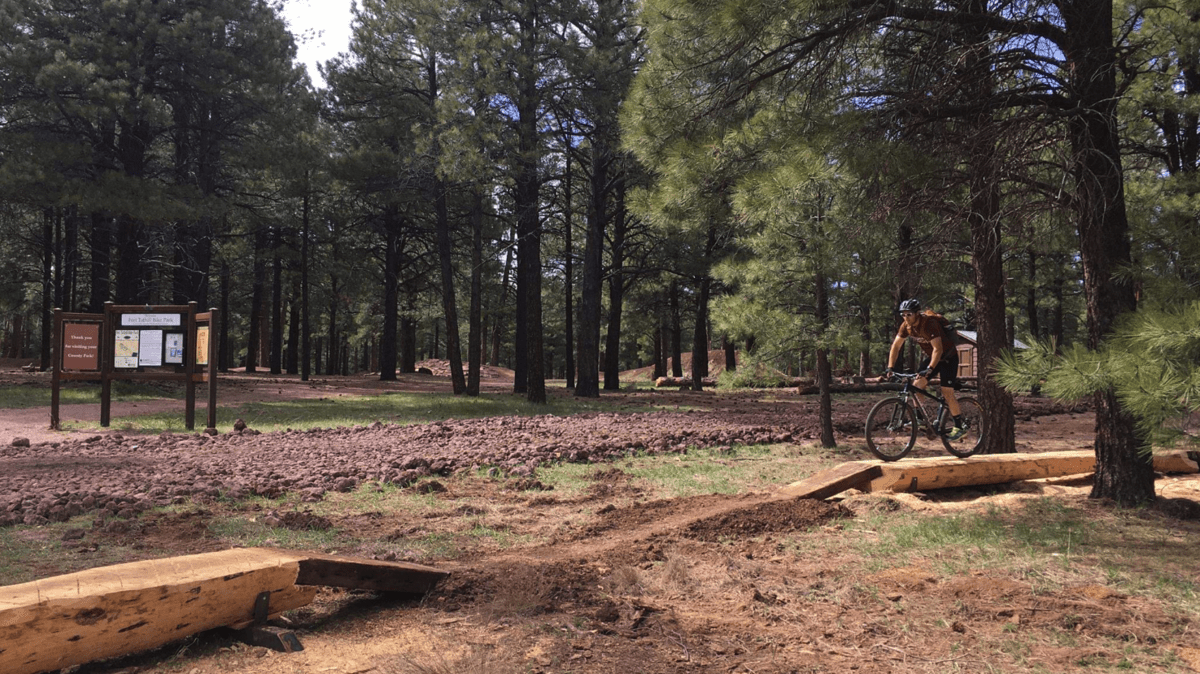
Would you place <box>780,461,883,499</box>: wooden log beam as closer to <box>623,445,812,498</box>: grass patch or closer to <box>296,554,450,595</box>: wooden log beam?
<box>623,445,812,498</box>: grass patch

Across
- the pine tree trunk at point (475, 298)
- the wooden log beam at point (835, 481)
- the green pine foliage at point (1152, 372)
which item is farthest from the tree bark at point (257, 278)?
the green pine foliage at point (1152, 372)

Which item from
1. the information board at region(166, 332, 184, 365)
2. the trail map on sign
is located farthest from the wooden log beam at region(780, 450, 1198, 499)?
the trail map on sign

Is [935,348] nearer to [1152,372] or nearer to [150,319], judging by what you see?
[1152,372]

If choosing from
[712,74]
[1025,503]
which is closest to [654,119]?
[712,74]

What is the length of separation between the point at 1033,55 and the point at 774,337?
5292mm

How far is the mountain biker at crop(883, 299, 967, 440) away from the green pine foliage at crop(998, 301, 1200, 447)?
3839 mm

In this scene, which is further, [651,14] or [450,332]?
[450,332]

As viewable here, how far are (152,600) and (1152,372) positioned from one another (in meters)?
5.11

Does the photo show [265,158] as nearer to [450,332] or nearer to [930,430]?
[450,332]

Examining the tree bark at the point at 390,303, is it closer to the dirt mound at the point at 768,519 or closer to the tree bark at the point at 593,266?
the tree bark at the point at 593,266

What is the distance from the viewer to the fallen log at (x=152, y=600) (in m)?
3.00

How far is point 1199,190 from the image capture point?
934 cm

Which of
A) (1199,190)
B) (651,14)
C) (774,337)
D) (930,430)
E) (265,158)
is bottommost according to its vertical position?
(930,430)

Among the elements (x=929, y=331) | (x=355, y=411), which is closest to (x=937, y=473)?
(x=929, y=331)
